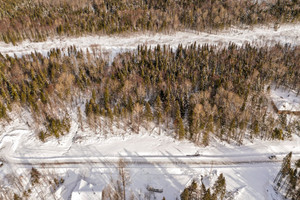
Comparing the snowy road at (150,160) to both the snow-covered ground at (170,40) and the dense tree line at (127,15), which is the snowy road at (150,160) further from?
the dense tree line at (127,15)

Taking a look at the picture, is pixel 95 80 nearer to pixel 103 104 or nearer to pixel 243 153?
pixel 103 104

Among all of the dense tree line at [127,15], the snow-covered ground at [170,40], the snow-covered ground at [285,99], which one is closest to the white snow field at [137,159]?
the snow-covered ground at [285,99]

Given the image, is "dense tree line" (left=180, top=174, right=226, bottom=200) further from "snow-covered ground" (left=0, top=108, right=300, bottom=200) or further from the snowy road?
the snowy road

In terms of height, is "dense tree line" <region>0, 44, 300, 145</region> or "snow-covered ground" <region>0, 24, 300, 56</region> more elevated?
"snow-covered ground" <region>0, 24, 300, 56</region>

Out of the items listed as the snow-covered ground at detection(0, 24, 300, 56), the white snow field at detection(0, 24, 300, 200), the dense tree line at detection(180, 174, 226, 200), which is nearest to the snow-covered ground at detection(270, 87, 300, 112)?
the white snow field at detection(0, 24, 300, 200)

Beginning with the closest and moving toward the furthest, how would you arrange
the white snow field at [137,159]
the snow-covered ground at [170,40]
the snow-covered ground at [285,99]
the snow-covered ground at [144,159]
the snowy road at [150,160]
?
the white snow field at [137,159] → the snow-covered ground at [144,159] → the snowy road at [150,160] → the snow-covered ground at [285,99] → the snow-covered ground at [170,40]

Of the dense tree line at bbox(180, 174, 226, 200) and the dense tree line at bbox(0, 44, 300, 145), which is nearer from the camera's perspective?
the dense tree line at bbox(180, 174, 226, 200)

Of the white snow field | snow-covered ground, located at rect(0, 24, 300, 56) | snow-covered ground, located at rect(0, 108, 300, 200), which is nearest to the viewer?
the white snow field
